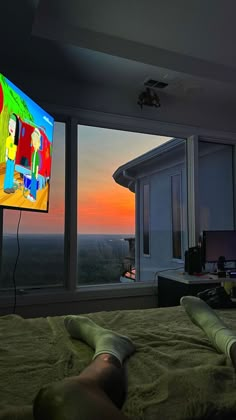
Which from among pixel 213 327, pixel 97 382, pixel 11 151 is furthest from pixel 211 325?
pixel 11 151

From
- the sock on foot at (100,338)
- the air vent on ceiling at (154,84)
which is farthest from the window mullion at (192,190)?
the sock on foot at (100,338)

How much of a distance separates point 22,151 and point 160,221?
2.08 metres

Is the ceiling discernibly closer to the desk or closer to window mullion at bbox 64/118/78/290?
window mullion at bbox 64/118/78/290

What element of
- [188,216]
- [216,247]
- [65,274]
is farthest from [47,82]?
[216,247]

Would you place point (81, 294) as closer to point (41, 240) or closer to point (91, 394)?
point (41, 240)

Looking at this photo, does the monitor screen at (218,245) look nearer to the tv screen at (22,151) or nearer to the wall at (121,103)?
the wall at (121,103)

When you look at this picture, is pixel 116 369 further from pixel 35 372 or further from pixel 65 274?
pixel 65 274

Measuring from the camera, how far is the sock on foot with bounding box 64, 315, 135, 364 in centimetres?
96

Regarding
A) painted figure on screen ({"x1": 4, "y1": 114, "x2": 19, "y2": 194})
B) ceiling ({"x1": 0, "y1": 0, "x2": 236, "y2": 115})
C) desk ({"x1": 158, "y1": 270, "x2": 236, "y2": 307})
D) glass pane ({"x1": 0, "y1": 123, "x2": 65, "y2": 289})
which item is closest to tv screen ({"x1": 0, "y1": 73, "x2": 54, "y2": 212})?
painted figure on screen ({"x1": 4, "y1": 114, "x2": 19, "y2": 194})

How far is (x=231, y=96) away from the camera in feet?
10.4

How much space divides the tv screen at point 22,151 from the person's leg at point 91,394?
1270mm

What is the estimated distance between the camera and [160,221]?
369 centimetres

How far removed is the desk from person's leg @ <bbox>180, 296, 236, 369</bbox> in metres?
1.26

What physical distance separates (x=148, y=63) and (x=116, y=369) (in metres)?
2.32
